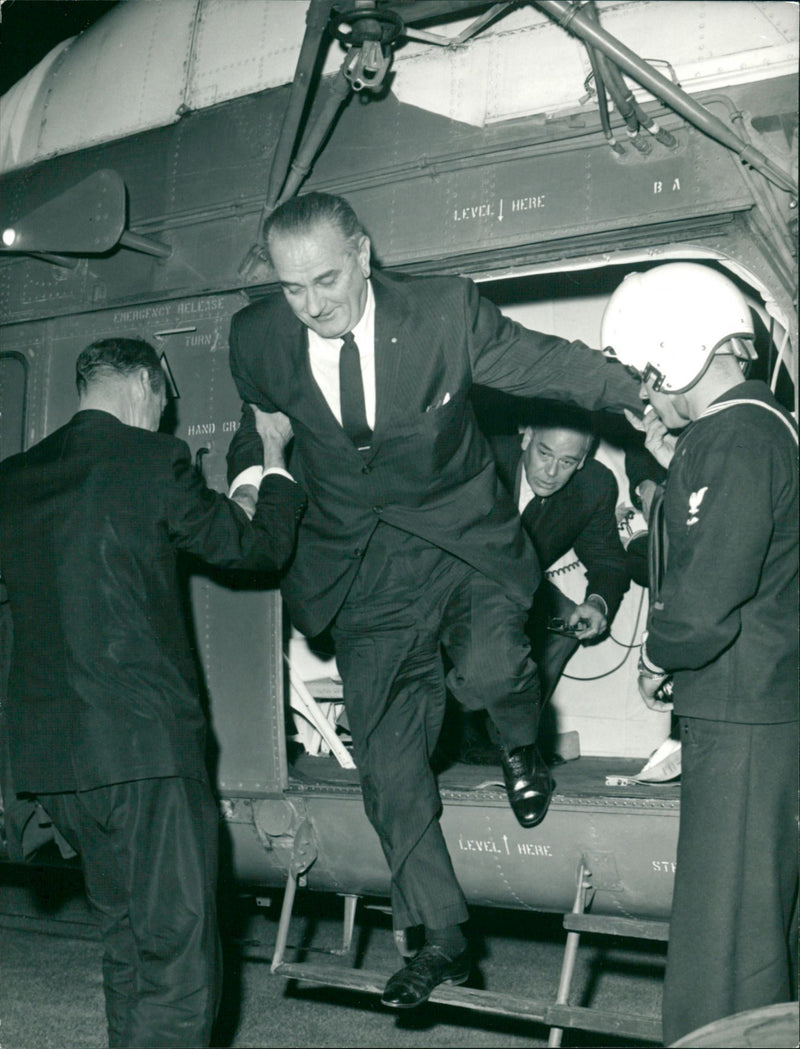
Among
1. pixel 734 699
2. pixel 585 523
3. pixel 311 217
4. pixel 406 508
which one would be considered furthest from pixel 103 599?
pixel 585 523

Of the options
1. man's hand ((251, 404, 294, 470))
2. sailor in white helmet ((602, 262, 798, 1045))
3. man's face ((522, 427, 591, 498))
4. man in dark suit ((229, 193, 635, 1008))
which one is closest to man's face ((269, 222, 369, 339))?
man in dark suit ((229, 193, 635, 1008))

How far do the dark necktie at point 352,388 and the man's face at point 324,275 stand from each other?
6 centimetres

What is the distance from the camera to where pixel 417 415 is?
351 centimetres

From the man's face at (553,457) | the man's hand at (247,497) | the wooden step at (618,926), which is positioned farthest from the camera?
the man's face at (553,457)

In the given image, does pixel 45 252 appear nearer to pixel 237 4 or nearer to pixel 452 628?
pixel 237 4

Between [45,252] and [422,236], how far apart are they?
1727mm

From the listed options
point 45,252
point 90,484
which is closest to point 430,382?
point 90,484

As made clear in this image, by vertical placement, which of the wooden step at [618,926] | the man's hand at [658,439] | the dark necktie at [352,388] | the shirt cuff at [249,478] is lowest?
the wooden step at [618,926]

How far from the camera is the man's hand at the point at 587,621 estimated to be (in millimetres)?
5223

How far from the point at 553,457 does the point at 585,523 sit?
1.50 ft

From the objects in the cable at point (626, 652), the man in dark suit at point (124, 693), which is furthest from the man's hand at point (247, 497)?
the cable at point (626, 652)

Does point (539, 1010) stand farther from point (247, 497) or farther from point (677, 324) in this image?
point (677, 324)

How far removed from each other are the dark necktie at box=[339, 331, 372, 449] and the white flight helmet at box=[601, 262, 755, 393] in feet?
2.73

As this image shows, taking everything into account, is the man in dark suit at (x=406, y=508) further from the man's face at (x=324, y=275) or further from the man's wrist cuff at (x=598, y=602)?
the man's wrist cuff at (x=598, y=602)
